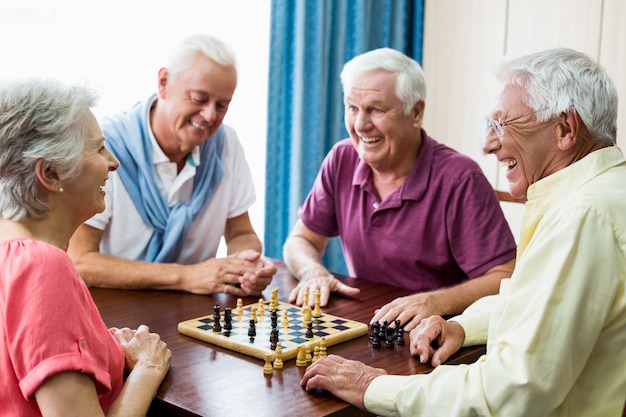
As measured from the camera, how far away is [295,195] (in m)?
4.14

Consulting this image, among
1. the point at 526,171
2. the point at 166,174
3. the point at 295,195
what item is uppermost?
the point at 526,171

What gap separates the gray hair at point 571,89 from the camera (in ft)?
5.32

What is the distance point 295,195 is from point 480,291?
1.84 meters

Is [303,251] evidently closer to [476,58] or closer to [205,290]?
[205,290]

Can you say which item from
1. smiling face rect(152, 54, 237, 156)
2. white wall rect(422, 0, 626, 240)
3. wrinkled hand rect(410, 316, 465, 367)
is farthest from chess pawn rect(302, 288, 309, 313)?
white wall rect(422, 0, 626, 240)

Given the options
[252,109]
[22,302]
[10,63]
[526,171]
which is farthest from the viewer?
[252,109]

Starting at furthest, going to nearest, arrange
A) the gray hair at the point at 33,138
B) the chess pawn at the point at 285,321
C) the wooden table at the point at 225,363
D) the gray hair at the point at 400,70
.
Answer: the gray hair at the point at 400,70, the chess pawn at the point at 285,321, the wooden table at the point at 225,363, the gray hair at the point at 33,138

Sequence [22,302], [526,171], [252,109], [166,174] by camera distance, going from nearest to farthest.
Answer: [22,302] → [526,171] → [166,174] → [252,109]

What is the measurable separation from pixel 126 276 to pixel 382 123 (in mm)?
1048

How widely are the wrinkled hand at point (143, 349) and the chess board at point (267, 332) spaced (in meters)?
0.17

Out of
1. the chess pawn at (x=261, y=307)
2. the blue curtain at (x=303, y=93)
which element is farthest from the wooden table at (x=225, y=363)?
the blue curtain at (x=303, y=93)

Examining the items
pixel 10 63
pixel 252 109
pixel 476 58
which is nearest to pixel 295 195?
pixel 252 109

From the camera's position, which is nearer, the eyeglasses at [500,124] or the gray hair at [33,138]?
the gray hair at [33,138]

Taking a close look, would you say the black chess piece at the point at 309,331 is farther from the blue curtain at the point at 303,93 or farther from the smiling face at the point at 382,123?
the blue curtain at the point at 303,93
